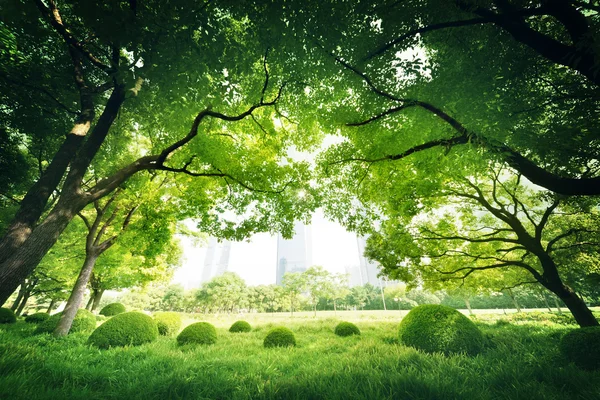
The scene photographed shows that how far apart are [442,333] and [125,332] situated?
12.1 m

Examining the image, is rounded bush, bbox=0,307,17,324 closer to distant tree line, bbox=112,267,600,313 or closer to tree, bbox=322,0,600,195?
distant tree line, bbox=112,267,600,313

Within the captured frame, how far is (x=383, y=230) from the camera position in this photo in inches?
394

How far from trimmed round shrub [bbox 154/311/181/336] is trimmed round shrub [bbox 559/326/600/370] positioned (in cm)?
1667

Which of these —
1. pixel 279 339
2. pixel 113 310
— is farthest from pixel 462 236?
pixel 113 310

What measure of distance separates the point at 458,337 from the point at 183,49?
36.0 ft

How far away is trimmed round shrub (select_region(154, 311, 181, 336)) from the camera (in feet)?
43.2

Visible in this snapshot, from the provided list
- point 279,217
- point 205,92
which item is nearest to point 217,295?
point 279,217

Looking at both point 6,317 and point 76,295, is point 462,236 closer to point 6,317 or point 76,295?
point 76,295

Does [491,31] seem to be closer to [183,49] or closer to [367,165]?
[367,165]

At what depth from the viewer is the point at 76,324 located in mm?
11906

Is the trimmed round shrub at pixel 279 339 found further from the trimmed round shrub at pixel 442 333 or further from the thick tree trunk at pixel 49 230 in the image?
the thick tree trunk at pixel 49 230

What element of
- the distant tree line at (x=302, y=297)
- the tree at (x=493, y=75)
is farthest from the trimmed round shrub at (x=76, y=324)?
the distant tree line at (x=302, y=297)

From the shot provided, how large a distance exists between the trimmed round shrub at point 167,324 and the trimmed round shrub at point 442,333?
12.7m

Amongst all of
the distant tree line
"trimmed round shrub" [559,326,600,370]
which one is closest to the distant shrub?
"trimmed round shrub" [559,326,600,370]
